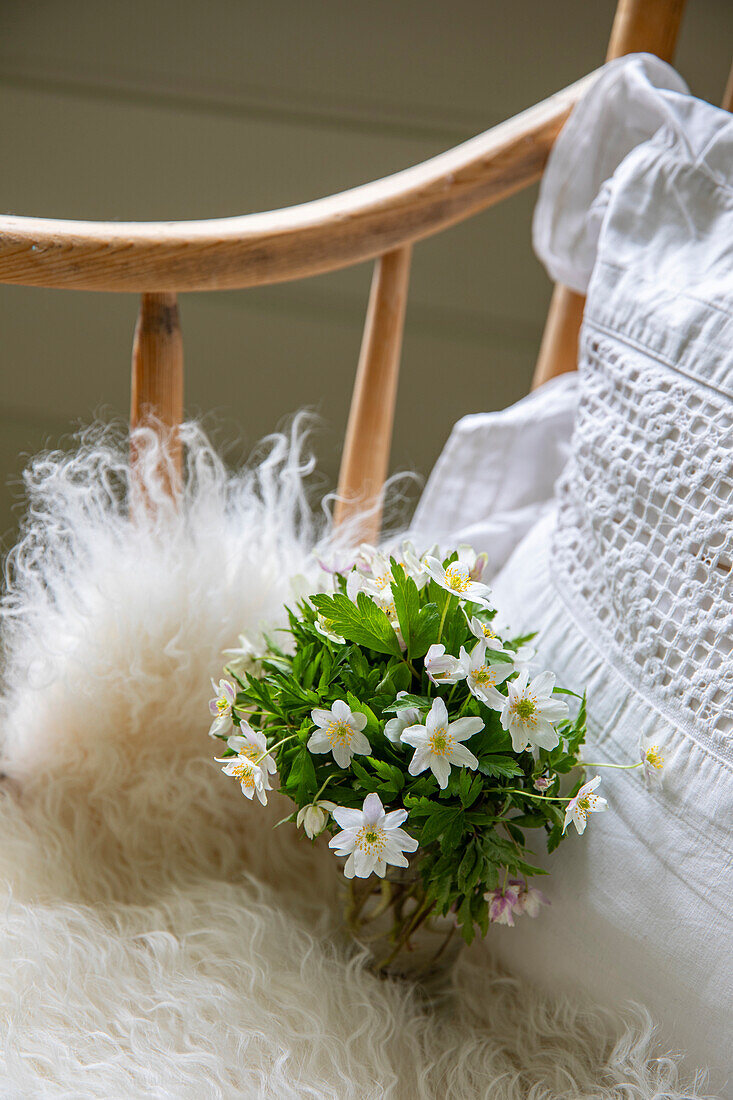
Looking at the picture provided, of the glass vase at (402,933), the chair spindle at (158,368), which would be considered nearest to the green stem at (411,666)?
the glass vase at (402,933)

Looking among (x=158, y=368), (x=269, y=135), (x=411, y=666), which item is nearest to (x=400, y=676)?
(x=411, y=666)

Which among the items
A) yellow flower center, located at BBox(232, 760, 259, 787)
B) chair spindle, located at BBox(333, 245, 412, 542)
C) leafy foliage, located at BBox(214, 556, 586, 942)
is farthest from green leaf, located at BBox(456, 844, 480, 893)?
chair spindle, located at BBox(333, 245, 412, 542)

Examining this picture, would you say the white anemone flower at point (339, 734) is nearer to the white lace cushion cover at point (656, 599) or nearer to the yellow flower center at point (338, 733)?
the yellow flower center at point (338, 733)

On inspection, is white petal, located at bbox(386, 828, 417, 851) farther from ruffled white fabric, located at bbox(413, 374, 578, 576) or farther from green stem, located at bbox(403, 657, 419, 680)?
ruffled white fabric, located at bbox(413, 374, 578, 576)

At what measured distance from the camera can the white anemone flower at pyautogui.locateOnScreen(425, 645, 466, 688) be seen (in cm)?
37

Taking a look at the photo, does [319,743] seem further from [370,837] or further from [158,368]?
[158,368]

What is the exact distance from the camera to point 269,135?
3.54ft

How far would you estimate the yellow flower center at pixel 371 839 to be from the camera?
1.19 ft

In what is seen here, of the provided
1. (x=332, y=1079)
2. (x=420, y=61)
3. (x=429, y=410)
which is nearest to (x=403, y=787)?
(x=332, y=1079)

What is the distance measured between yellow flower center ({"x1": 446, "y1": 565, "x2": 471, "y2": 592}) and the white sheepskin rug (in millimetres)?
167

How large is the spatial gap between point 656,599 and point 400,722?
0.16 m

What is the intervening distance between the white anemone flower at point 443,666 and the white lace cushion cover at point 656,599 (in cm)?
13

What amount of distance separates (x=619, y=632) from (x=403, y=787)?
160 millimetres

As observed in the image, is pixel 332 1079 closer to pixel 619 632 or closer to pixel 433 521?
pixel 619 632
